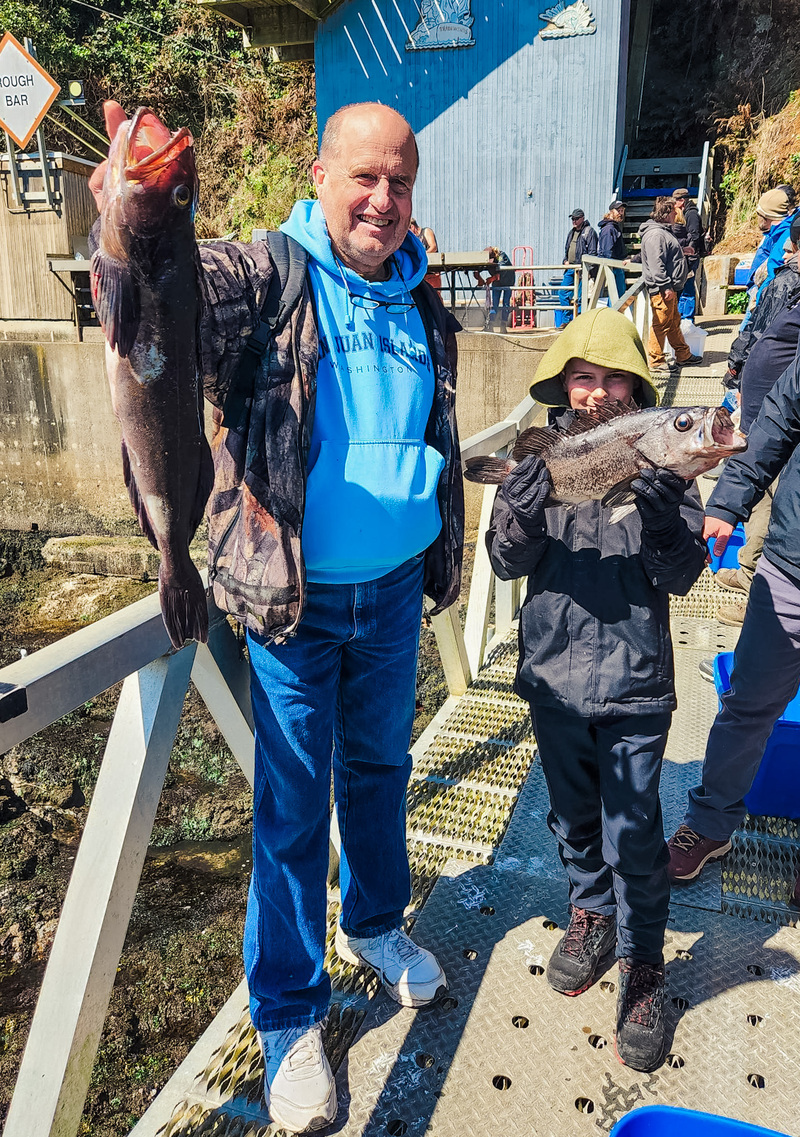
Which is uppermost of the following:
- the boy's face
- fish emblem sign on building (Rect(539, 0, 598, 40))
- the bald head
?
fish emblem sign on building (Rect(539, 0, 598, 40))

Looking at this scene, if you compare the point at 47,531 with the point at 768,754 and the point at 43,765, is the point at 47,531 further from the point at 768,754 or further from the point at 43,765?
the point at 768,754

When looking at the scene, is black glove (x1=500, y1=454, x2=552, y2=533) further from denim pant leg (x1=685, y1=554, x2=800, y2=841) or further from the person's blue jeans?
the person's blue jeans

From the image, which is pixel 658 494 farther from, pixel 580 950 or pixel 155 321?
pixel 580 950

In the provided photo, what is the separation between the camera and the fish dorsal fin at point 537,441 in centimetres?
231

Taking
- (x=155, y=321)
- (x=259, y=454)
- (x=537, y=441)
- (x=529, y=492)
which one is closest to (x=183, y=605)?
(x=259, y=454)

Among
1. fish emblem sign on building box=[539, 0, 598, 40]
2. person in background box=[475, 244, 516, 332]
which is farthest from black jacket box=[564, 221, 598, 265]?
fish emblem sign on building box=[539, 0, 598, 40]

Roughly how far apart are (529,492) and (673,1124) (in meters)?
1.41

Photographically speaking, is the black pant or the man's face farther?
the black pant

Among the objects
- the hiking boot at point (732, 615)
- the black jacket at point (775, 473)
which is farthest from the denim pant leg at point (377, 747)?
the hiking boot at point (732, 615)

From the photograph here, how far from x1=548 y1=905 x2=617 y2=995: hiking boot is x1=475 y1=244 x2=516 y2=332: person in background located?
10254 millimetres

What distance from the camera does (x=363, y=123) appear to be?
6.23 ft

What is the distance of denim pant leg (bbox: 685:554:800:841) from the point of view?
8.61ft

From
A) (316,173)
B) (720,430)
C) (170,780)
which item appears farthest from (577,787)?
(170,780)

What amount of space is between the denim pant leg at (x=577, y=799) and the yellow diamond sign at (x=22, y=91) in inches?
545
